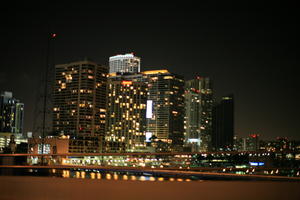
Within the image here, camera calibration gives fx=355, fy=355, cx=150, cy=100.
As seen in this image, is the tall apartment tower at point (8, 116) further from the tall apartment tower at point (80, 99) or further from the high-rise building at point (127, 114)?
the high-rise building at point (127, 114)

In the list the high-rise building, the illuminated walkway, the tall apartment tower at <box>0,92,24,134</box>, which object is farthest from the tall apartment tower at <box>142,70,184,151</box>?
the illuminated walkway

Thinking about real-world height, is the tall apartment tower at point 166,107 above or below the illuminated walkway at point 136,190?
above

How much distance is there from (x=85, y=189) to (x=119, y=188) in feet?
1.29

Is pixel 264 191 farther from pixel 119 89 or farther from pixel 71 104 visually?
pixel 119 89

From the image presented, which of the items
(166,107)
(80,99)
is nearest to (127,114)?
(166,107)

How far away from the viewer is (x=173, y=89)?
185m

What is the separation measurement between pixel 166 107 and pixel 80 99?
1942 inches

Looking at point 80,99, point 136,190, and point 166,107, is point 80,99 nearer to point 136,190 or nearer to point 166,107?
point 166,107

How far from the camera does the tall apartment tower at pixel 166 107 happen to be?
583 ft

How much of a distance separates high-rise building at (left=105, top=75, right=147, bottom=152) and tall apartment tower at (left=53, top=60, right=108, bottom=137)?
11.6 metres

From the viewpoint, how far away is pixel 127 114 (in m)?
168

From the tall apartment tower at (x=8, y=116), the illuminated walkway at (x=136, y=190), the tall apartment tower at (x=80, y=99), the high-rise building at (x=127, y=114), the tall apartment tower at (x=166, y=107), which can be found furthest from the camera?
the tall apartment tower at (x=8, y=116)

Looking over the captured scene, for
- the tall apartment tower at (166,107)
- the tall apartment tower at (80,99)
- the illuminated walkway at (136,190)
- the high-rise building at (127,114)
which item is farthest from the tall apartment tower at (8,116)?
the illuminated walkway at (136,190)

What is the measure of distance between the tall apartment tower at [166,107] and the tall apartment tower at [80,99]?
97.0 ft
